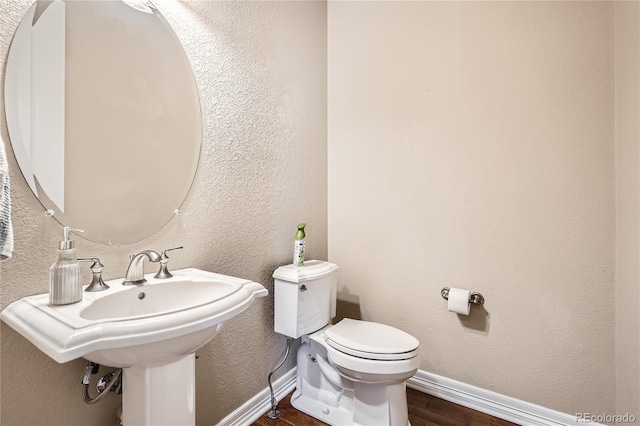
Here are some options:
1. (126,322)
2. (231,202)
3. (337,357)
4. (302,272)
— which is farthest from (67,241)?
(337,357)

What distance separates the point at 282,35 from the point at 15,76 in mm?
1231

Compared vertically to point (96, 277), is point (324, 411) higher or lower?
lower

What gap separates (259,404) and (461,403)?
107 centimetres

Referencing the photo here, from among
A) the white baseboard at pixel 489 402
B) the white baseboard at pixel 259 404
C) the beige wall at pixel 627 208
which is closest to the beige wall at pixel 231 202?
the white baseboard at pixel 259 404

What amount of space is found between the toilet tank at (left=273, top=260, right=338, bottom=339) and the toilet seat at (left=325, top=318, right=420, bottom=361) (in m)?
0.10

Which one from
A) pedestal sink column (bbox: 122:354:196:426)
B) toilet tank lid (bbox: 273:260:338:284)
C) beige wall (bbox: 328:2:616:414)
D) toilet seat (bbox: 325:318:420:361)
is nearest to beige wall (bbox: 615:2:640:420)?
beige wall (bbox: 328:2:616:414)

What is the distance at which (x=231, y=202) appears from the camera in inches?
→ 54.5

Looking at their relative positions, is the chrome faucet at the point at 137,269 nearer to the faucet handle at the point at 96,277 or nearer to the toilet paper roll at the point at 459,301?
the faucet handle at the point at 96,277

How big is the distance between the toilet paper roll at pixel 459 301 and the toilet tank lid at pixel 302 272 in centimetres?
63

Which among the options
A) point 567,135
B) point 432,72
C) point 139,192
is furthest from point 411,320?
point 139,192

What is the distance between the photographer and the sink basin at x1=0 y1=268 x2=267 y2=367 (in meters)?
0.62

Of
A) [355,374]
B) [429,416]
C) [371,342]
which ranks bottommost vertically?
[429,416]

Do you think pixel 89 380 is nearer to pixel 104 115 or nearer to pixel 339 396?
pixel 104 115

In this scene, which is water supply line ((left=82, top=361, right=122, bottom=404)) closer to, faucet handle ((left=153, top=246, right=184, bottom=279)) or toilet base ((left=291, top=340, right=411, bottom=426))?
faucet handle ((left=153, top=246, right=184, bottom=279))
